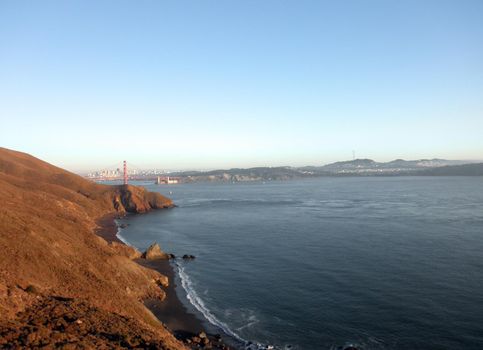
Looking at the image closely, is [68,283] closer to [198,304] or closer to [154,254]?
[198,304]

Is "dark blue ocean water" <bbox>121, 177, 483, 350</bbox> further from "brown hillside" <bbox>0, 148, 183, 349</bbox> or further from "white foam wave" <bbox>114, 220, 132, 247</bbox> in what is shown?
"brown hillside" <bbox>0, 148, 183, 349</bbox>

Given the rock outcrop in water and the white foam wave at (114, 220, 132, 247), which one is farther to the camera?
the white foam wave at (114, 220, 132, 247)

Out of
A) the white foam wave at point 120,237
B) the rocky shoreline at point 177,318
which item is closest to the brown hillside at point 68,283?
the rocky shoreline at point 177,318

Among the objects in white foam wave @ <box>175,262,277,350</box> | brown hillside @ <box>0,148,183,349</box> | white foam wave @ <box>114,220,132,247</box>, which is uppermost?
brown hillside @ <box>0,148,183,349</box>

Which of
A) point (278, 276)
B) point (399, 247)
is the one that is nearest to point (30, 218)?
point (278, 276)

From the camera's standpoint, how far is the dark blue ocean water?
23.8 metres

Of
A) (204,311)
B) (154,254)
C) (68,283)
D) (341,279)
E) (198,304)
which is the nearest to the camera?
(68,283)

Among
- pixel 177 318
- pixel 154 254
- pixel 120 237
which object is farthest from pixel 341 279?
pixel 120 237

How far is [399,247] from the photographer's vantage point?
147ft

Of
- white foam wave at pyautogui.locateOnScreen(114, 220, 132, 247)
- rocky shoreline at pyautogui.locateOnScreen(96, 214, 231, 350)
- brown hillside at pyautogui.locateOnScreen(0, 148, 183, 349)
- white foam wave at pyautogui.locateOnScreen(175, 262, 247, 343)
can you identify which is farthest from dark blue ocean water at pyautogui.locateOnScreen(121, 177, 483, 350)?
brown hillside at pyautogui.locateOnScreen(0, 148, 183, 349)

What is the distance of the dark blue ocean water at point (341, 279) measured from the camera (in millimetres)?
23812

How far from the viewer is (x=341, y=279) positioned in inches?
1310

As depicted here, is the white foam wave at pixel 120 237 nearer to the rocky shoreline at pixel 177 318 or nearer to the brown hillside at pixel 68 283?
the brown hillside at pixel 68 283

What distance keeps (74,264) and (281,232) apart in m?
36.6
